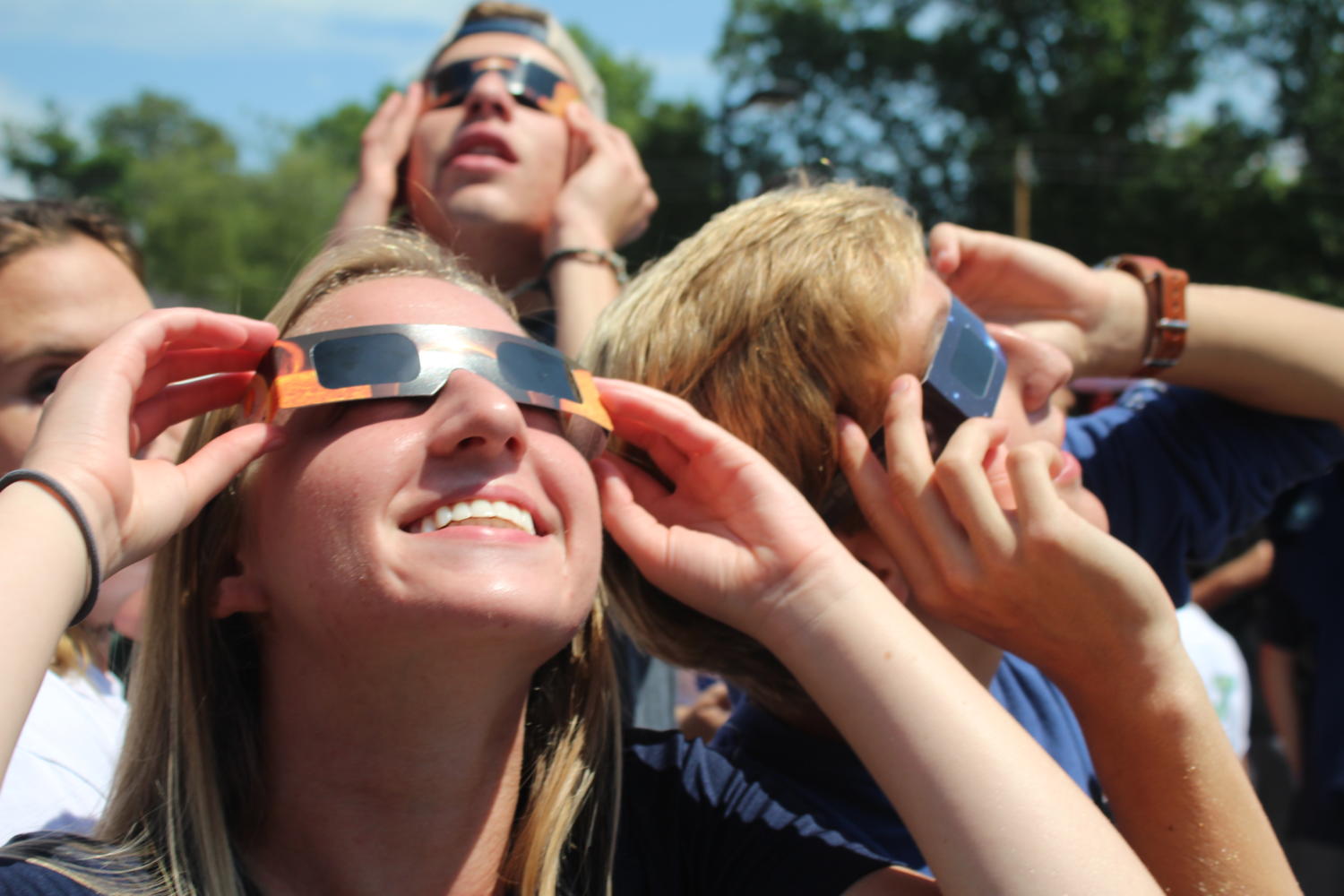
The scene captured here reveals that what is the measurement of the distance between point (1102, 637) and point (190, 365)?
165cm

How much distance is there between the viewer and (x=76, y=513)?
1.42m

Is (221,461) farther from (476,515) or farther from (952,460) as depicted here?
(952,460)

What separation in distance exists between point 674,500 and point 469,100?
6.28 ft

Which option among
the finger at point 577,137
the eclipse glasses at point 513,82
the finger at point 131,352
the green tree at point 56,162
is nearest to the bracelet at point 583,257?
the finger at point 577,137

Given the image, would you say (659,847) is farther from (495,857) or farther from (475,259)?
(475,259)

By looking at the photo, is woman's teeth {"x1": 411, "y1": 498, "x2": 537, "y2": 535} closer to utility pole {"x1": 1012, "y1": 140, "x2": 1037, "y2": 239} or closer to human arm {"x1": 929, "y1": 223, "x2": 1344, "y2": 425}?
human arm {"x1": 929, "y1": 223, "x2": 1344, "y2": 425}

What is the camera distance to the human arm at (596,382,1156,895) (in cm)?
159

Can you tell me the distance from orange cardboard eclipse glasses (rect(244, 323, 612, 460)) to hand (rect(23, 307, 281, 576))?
69 mm

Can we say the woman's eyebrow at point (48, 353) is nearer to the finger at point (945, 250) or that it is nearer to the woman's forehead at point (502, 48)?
the woman's forehead at point (502, 48)

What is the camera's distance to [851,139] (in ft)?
110

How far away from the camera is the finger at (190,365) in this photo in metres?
1.79

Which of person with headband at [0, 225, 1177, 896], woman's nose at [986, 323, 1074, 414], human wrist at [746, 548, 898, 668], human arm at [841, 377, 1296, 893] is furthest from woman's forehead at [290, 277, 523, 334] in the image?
woman's nose at [986, 323, 1074, 414]

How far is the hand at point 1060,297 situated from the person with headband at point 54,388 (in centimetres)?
199

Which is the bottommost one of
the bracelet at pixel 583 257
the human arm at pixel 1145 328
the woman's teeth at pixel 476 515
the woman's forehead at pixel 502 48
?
the woman's teeth at pixel 476 515
